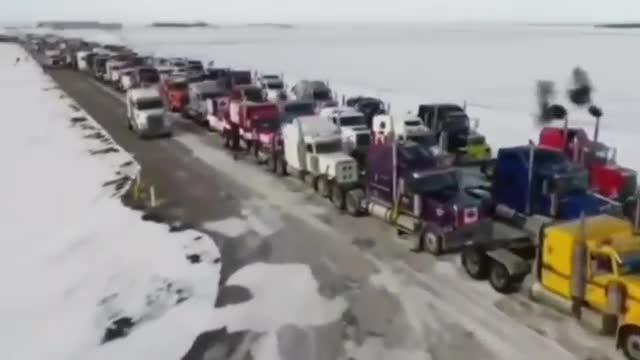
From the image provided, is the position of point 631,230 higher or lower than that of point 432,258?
higher

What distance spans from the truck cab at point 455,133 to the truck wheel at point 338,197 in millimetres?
7769

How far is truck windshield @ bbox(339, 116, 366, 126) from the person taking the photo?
29.0 m

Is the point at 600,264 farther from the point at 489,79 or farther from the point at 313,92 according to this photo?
the point at 489,79

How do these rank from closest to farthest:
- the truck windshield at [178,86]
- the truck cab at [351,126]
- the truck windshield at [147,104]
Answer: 1. the truck cab at [351,126]
2. the truck windshield at [147,104]
3. the truck windshield at [178,86]

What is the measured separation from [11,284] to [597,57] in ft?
264

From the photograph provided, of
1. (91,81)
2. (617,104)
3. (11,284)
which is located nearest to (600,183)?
(11,284)

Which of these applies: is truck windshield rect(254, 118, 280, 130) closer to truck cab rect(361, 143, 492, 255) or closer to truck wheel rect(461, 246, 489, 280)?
truck cab rect(361, 143, 492, 255)

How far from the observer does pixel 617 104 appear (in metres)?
45.3

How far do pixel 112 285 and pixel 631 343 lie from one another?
10.5 meters

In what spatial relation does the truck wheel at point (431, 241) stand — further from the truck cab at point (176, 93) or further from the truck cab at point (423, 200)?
the truck cab at point (176, 93)

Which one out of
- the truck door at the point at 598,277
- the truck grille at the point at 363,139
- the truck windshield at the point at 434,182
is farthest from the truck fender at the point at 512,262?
the truck grille at the point at 363,139

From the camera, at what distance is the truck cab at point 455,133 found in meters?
27.6

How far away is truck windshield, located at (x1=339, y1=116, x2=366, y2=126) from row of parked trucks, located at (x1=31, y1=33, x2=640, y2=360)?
6cm

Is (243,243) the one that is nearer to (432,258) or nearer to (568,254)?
(432,258)
